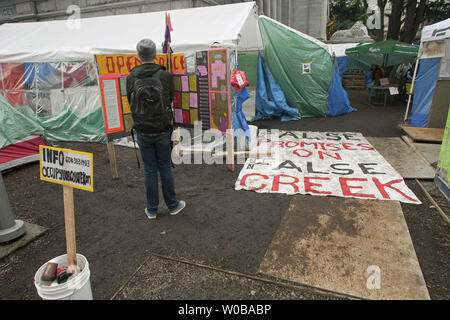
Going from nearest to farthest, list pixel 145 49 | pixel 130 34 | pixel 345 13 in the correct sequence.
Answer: pixel 145 49, pixel 130 34, pixel 345 13

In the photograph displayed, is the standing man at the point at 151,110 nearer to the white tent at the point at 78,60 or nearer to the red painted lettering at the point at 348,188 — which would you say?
the red painted lettering at the point at 348,188

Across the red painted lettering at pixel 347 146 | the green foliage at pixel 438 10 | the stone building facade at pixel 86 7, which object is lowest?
the red painted lettering at pixel 347 146

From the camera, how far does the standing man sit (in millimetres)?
3156

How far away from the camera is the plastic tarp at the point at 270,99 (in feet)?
30.6

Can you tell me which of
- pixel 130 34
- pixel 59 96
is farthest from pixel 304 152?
pixel 59 96

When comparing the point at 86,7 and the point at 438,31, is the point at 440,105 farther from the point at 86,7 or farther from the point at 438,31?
the point at 86,7

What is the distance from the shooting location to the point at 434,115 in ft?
23.6

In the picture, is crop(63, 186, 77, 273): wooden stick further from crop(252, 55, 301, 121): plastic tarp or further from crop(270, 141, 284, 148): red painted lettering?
crop(252, 55, 301, 121): plastic tarp

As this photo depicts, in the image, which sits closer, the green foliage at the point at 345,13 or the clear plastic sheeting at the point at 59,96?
the clear plastic sheeting at the point at 59,96

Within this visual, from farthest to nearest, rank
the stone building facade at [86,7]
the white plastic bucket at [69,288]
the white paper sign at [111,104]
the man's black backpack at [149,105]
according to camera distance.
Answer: the stone building facade at [86,7], the white paper sign at [111,104], the man's black backpack at [149,105], the white plastic bucket at [69,288]

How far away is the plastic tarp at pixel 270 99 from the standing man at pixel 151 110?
6410 millimetres

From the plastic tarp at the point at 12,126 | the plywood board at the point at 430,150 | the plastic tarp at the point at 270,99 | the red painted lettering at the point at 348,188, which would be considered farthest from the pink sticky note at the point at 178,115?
the plywood board at the point at 430,150

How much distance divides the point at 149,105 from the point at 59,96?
5798 millimetres

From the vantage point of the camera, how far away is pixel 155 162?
11.4ft
